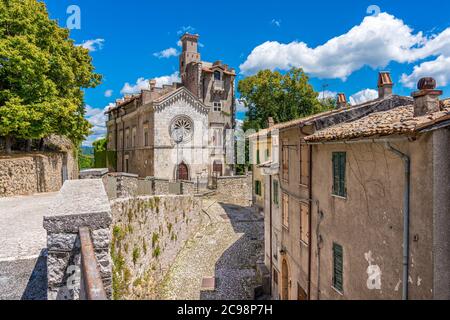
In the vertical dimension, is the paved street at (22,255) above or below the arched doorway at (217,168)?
below

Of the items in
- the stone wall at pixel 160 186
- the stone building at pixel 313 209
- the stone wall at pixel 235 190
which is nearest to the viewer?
the stone building at pixel 313 209

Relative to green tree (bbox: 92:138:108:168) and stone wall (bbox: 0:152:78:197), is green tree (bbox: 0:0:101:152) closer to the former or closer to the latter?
stone wall (bbox: 0:152:78:197)

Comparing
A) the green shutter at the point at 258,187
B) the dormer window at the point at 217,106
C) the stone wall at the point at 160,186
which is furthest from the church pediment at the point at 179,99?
the green shutter at the point at 258,187

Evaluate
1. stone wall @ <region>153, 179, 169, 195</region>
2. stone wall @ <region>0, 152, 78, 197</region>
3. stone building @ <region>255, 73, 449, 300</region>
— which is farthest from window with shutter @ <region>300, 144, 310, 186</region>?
stone wall @ <region>153, 179, 169, 195</region>

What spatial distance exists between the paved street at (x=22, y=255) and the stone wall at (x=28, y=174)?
5623mm

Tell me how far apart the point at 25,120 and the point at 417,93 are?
17.9m

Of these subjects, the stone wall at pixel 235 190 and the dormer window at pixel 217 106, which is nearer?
the stone wall at pixel 235 190

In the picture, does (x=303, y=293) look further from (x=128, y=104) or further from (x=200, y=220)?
(x=128, y=104)

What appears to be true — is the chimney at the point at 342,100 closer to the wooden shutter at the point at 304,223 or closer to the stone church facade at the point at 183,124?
the wooden shutter at the point at 304,223

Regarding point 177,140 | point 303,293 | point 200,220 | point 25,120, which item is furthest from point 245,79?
point 303,293

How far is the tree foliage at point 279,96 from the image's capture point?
3931 centimetres

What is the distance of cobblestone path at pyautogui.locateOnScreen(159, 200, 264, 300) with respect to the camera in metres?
15.7

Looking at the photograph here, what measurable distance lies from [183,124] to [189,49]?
12.5 m

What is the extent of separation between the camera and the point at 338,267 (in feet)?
29.1
